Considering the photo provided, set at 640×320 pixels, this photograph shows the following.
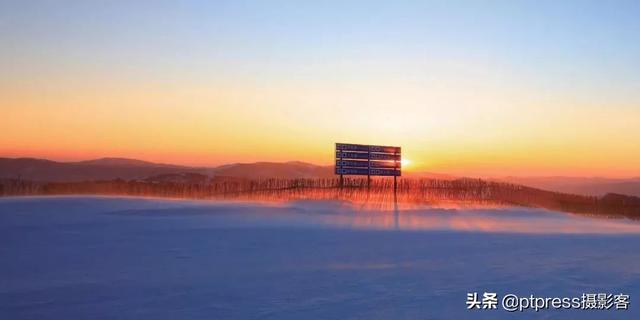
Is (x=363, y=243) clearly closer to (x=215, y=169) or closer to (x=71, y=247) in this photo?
(x=71, y=247)

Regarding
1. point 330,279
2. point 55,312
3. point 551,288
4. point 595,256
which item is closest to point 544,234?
point 595,256

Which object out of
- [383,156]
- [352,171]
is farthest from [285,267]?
[383,156]

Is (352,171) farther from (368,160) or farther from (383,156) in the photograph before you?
(383,156)

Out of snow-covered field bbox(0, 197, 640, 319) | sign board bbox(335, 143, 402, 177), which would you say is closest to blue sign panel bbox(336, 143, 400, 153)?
sign board bbox(335, 143, 402, 177)

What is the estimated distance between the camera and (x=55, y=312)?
6469mm

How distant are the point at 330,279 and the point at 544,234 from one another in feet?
26.0

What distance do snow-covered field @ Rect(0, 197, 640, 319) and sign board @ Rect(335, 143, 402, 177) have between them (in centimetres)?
1111

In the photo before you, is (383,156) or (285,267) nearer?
(285,267)

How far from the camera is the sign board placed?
27891mm

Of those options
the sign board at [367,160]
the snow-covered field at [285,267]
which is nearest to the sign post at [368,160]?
the sign board at [367,160]

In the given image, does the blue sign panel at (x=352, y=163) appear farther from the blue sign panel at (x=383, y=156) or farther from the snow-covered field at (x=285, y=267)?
the snow-covered field at (x=285, y=267)

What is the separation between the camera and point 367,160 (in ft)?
93.5

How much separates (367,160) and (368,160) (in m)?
0.05

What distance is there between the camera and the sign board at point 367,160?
2789cm
